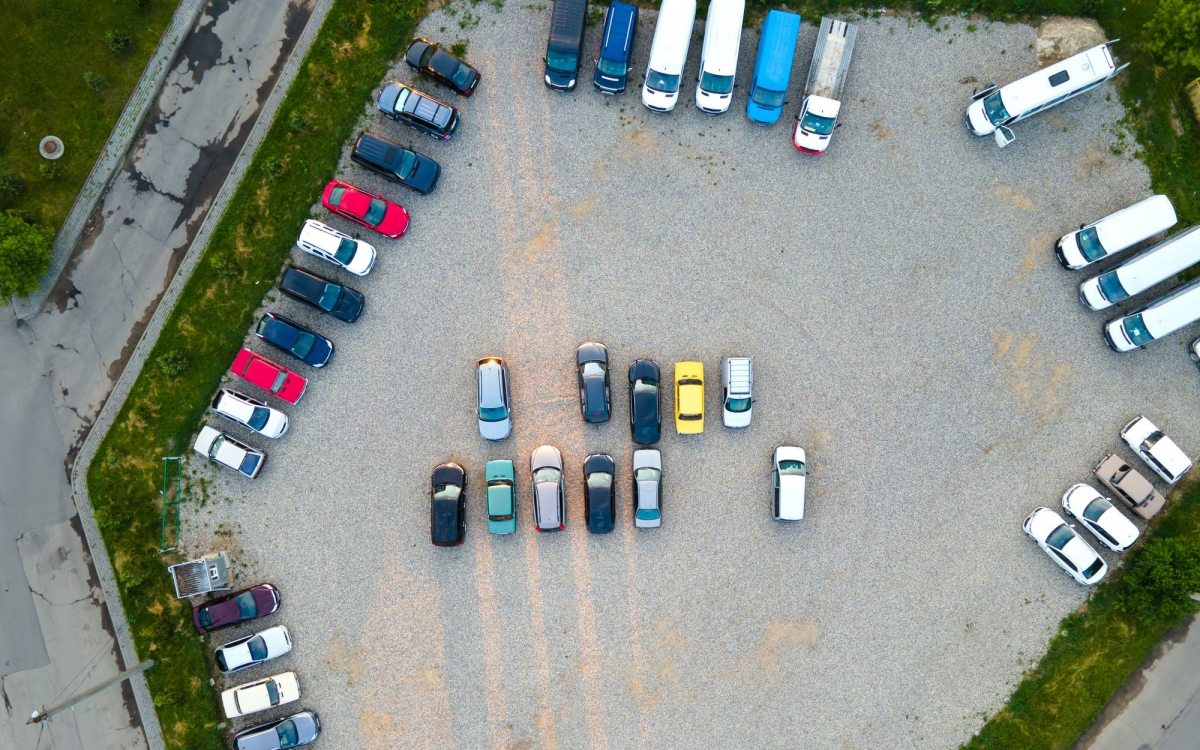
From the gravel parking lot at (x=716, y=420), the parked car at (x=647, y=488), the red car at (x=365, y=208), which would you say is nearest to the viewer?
the red car at (x=365, y=208)

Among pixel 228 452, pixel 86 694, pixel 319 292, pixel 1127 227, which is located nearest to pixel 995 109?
pixel 1127 227

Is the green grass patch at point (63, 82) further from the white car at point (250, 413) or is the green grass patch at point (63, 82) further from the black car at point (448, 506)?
the black car at point (448, 506)

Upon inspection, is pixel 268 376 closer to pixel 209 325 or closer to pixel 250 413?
pixel 250 413

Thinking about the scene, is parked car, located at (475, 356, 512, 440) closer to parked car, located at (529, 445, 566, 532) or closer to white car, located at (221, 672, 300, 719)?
parked car, located at (529, 445, 566, 532)

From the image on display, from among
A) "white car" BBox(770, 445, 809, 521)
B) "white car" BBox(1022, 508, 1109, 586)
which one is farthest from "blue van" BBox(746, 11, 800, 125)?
"white car" BBox(1022, 508, 1109, 586)

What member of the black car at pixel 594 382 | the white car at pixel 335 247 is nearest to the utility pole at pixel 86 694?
the white car at pixel 335 247

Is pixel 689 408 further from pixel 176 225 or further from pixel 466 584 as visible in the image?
pixel 176 225
